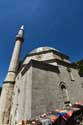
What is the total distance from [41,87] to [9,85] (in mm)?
6353

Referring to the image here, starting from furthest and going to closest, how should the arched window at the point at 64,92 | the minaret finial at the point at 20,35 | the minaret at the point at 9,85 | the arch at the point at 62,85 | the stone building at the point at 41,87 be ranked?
the minaret finial at the point at 20,35
the minaret at the point at 9,85
the arch at the point at 62,85
the arched window at the point at 64,92
the stone building at the point at 41,87

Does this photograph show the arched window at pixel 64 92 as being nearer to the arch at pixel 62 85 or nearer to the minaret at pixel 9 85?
the arch at pixel 62 85

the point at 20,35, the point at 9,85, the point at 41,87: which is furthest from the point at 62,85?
the point at 20,35

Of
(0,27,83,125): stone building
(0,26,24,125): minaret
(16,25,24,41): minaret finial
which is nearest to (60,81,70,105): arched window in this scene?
(0,27,83,125): stone building

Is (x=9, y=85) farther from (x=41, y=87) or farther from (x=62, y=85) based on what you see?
(x=62, y=85)

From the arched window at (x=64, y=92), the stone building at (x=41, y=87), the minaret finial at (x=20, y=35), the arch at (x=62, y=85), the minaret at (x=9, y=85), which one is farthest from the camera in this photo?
the minaret finial at (x=20, y=35)

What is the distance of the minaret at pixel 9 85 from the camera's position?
19391 millimetres

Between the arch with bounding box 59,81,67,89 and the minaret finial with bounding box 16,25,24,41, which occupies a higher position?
the minaret finial with bounding box 16,25,24,41

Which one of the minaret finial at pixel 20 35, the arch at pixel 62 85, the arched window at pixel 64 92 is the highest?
the minaret finial at pixel 20 35

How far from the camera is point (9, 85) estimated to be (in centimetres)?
2170

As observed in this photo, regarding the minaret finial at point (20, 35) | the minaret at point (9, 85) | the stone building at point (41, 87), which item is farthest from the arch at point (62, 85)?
the minaret finial at point (20, 35)

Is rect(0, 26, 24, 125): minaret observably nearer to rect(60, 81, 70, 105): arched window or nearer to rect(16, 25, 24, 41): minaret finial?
rect(16, 25, 24, 41): minaret finial

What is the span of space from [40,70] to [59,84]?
2.77 meters

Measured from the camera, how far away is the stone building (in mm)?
16047
